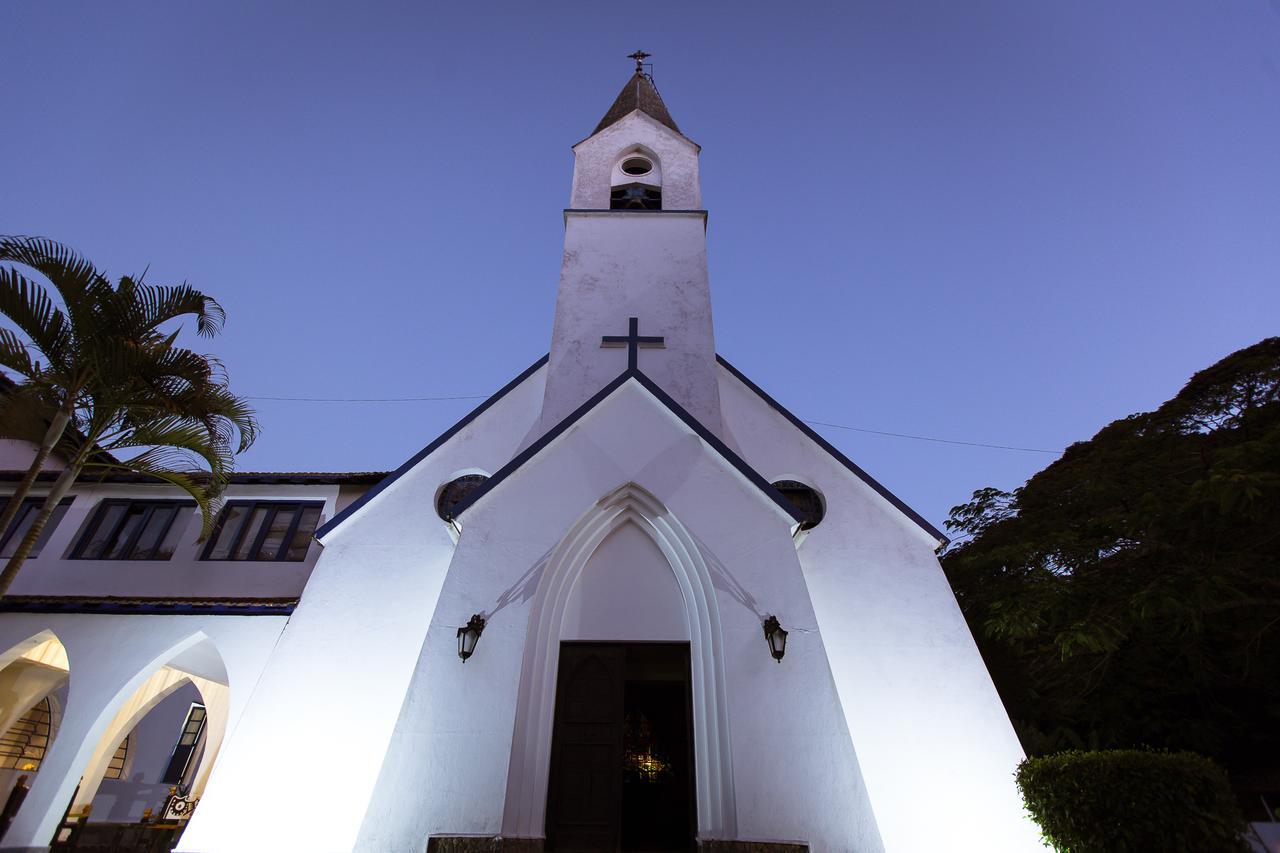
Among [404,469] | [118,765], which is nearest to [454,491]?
[404,469]

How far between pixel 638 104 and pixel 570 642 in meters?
15.2

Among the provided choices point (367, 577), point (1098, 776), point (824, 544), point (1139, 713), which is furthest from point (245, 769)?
point (1139, 713)

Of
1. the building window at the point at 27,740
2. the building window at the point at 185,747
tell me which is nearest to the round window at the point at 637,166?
the building window at the point at 185,747

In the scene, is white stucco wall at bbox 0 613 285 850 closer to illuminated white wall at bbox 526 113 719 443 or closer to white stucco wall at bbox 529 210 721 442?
illuminated white wall at bbox 526 113 719 443

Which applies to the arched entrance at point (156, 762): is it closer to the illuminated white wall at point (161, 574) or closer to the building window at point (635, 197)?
the illuminated white wall at point (161, 574)

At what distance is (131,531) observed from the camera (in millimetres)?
13547

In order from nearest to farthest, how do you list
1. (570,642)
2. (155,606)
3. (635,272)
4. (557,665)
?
(557,665)
(570,642)
(155,606)
(635,272)

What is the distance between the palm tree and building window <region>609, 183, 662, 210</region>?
9455 mm

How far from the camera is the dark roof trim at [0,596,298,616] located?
1054 cm

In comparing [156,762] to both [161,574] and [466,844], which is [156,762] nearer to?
[161,574]

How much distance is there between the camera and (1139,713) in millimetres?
15766

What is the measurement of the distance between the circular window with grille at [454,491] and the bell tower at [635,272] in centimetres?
157

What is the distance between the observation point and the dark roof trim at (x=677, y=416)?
857cm

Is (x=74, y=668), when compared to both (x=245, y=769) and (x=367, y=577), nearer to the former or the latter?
(x=245, y=769)
